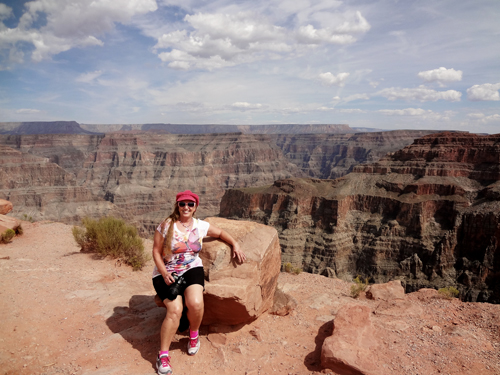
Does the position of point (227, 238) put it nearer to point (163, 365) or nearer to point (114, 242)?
point (163, 365)

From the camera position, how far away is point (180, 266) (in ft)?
18.6

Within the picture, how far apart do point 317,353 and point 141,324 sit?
150 inches

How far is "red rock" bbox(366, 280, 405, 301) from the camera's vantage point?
9055 mm

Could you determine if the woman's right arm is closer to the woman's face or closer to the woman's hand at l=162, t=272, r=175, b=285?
the woman's hand at l=162, t=272, r=175, b=285

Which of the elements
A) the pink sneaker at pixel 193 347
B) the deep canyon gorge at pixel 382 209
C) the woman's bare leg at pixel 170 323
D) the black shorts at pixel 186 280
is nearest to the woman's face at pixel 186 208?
the black shorts at pixel 186 280

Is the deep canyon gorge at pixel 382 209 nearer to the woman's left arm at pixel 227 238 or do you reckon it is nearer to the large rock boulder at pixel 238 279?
the large rock boulder at pixel 238 279

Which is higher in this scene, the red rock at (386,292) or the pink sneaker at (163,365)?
the pink sneaker at (163,365)

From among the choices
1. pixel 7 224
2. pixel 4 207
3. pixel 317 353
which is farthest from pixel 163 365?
pixel 4 207

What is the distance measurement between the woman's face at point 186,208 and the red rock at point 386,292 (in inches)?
257

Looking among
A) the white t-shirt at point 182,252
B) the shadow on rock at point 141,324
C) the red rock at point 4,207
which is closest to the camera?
the white t-shirt at point 182,252

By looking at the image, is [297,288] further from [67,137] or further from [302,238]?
[67,137]

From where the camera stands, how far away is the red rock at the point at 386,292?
29.7ft

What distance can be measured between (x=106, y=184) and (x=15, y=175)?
3571 centimetres

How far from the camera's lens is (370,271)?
44188 millimetres
